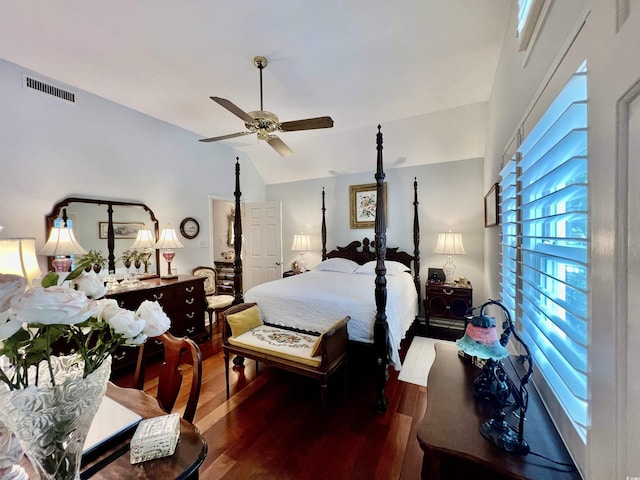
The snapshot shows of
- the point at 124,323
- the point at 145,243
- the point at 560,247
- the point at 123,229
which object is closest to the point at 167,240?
the point at 145,243

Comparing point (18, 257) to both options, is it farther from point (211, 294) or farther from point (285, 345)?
point (211, 294)

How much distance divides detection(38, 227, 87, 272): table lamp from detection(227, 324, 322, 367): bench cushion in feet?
5.73

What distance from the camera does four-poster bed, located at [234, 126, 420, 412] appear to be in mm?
2227

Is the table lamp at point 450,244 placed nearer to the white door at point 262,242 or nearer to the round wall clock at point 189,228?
the white door at point 262,242

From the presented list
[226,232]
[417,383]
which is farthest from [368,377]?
[226,232]

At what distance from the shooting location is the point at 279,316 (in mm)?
2756

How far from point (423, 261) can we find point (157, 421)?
155 inches

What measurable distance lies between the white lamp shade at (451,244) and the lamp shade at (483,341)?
109 inches

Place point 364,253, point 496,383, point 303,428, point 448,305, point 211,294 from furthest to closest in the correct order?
point 364,253 → point 211,294 → point 448,305 → point 303,428 → point 496,383

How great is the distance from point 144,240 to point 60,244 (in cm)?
85

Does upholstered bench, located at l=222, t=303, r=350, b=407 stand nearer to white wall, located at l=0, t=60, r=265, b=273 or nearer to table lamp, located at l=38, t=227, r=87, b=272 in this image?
table lamp, located at l=38, t=227, r=87, b=272

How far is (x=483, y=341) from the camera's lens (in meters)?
1.02

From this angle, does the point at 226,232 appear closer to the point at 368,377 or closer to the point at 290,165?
the point at 290,165

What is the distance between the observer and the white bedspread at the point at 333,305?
2396 mm
